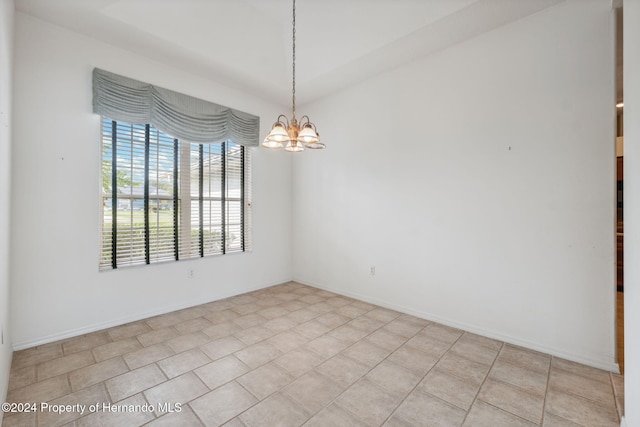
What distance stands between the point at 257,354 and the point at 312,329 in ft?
2.37

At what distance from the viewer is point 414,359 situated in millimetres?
2482

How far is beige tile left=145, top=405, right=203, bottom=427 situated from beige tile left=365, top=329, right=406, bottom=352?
5.43 ft

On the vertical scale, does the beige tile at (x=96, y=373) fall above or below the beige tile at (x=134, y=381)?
above

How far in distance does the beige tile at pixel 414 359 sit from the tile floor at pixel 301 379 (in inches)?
0.6

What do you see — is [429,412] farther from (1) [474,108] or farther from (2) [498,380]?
(1) [474,108]

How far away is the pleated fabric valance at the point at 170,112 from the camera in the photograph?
9.82ft

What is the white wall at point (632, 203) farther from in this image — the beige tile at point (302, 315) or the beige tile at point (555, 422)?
the beige tile at point (302, 315)

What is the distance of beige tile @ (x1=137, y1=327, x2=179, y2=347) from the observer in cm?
274

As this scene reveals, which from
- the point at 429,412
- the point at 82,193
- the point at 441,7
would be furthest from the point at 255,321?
the point at 441,7

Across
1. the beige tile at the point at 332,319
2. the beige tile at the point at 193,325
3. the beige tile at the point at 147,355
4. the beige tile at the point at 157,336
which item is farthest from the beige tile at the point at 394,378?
the beige tile at the point at 157,336

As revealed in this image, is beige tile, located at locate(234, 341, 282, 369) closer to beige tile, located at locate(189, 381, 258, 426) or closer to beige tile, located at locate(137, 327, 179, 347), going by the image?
beige tile, located at locate(189, 381, 258, 426)

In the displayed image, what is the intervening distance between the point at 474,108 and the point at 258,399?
330 cm

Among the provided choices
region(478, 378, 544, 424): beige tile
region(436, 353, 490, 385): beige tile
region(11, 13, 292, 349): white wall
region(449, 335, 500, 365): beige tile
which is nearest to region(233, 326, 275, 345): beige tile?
region(11, 13, 292, 349): white wall

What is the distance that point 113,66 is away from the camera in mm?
3078
